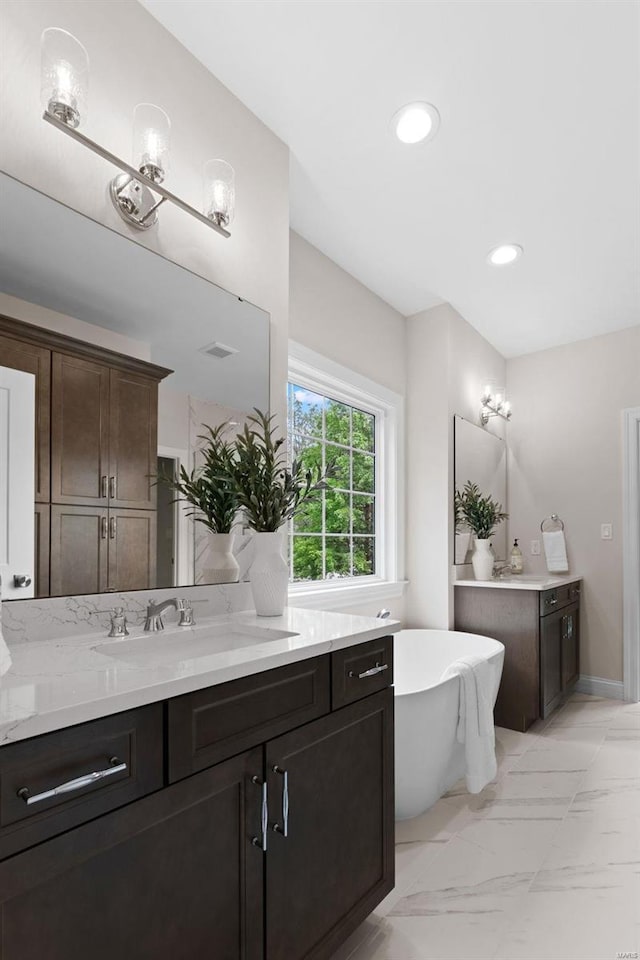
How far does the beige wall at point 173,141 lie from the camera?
1.42 meters

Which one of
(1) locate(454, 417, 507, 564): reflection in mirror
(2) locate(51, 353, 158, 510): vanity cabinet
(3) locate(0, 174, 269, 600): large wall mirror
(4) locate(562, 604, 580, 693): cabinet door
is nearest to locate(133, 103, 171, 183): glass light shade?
(3) locate(0, 174, 269, 600): large wall mirror

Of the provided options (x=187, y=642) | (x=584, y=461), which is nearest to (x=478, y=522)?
(x=584, y=461)

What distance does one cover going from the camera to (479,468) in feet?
12.9

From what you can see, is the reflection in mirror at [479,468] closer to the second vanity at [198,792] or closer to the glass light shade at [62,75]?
the second vanity at [198,792]

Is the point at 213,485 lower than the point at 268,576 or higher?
higher

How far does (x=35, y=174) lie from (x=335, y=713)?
1.55 metres

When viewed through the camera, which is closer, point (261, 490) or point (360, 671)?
point (360, 671)

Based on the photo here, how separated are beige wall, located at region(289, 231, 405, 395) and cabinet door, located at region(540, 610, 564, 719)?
5.50 feet

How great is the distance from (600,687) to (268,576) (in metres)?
A: 3.19

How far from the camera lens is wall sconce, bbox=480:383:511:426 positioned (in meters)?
4.05

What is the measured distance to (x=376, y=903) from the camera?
1604 mm

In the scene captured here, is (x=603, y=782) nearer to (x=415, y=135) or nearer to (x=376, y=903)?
(x=376, y=903)

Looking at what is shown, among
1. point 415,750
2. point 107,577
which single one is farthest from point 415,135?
point 415,750

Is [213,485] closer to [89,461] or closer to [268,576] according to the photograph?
[268,576]
